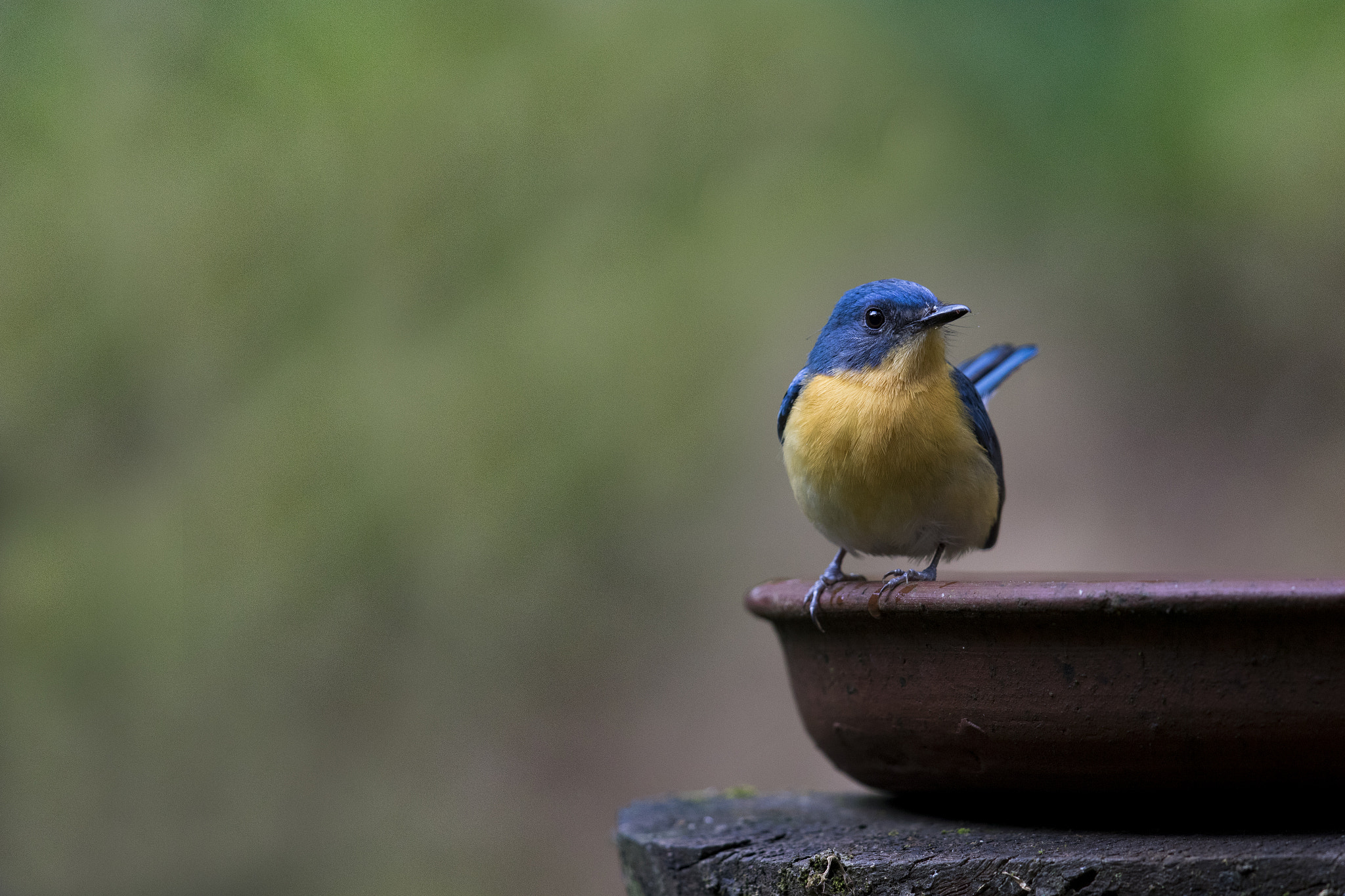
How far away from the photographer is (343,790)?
225 inches

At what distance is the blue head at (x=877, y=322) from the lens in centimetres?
288

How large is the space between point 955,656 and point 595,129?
4.21 metres

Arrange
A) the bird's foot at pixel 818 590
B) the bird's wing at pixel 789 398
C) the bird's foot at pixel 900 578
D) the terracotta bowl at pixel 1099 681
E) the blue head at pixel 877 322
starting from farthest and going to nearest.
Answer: the bird's wing at pixel 789 398, the blue head at pixel 877 322, the bird's foot at pixel 818 590, the bird's foot at pixel 900 578, the terracotta bowl at pixel 1099 681

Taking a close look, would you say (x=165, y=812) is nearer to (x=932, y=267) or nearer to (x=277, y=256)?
(x=277, y=256)

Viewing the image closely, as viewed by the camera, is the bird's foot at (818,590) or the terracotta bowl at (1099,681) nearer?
the terracotta bowl at (1099,681)

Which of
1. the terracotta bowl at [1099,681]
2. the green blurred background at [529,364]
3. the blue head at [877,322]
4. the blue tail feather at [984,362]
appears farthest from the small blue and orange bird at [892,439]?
the green blurred background at [529,364]

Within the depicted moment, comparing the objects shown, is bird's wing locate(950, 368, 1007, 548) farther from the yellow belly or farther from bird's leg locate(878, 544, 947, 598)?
bird's leg locate(878, 544, 947, 598)

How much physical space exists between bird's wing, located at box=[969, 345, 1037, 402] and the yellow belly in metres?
0.76

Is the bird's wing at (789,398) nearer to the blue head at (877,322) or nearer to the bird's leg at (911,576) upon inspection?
the blue head at (877,322)

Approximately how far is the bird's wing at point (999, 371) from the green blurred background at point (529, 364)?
2143 mm

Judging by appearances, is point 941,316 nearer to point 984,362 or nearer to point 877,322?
point 877,322

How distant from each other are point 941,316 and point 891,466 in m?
0.39

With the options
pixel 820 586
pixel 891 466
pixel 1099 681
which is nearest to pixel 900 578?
pixel 820 586

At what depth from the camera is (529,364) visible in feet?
19.0
